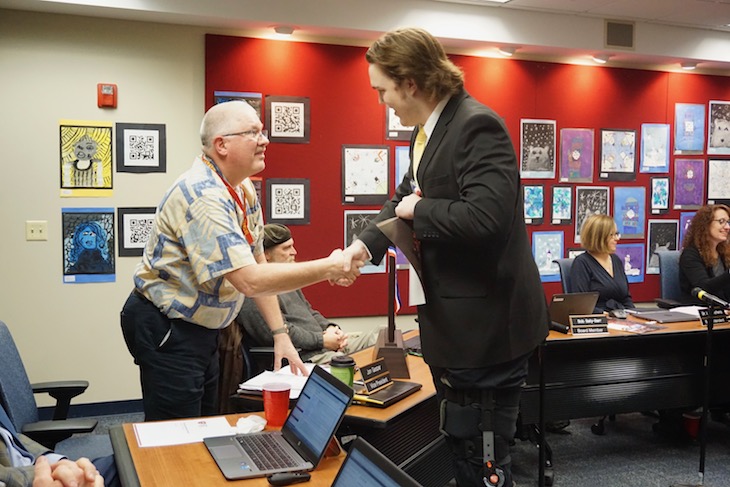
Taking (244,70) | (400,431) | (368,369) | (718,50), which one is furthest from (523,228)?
(718,50)

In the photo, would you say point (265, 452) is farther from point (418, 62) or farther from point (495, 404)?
point (418, 62)

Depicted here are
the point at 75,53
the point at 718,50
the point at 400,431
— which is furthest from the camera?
the point at 718,50

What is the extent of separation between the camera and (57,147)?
15.0 ft

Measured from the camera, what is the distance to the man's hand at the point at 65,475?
1540mm

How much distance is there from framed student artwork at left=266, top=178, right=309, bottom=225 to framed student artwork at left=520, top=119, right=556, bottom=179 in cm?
186

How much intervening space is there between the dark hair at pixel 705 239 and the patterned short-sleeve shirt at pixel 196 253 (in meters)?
3.72

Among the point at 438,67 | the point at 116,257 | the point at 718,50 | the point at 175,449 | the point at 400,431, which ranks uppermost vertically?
the point at 718,50

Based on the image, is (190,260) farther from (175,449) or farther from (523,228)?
(523,228)

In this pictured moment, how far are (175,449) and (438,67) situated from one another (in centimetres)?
125

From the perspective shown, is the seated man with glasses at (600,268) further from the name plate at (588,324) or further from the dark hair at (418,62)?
the dark hair at (418,62)

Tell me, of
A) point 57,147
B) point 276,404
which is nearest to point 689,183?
point 57,147

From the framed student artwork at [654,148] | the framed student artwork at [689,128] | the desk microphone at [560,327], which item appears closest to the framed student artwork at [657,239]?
the framed student artwork at [654,148]

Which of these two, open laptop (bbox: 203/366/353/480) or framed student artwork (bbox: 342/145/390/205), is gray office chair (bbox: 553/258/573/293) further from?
open laptop (bbox: 203/366/353/480)

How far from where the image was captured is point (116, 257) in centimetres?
471
